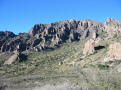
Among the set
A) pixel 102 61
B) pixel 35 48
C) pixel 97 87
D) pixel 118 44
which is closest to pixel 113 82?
pixel 97 87

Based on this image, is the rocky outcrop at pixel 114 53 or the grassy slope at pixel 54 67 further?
the rocky outcrop at pixel 114 53

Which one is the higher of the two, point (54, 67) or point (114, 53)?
point (114, 53)

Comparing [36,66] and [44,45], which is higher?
[44,45]

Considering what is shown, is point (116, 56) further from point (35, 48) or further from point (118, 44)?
point (35, 48)

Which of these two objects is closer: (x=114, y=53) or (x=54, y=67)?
(x=114, y=53)

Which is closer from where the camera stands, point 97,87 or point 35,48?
point 97,87

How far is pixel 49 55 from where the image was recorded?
164 meters

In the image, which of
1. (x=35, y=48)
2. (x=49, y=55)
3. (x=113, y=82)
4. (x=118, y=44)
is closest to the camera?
(x=113, y=82)

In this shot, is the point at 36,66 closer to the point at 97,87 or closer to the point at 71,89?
the point at 71,89

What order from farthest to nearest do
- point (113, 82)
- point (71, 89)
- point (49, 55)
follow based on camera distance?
point (49, 55) → point (71, 89) → point (113, 82)

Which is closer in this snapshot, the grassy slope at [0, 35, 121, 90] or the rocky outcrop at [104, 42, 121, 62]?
the grassy slope at [0, 35, 121, 90]

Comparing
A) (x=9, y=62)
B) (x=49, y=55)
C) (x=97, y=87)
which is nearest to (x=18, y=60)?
(x=9, y=62)

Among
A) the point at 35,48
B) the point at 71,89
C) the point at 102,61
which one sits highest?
the point at 35,48

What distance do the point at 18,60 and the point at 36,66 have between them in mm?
25887
